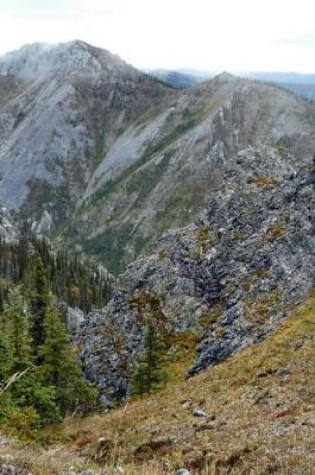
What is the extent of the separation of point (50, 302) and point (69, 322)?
11611 centimetres

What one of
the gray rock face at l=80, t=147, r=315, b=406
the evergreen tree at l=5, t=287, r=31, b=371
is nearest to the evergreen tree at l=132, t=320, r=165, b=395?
the gray rock face at l=80, t=147, r=315, b=406

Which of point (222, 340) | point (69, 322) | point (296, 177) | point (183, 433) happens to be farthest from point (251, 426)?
point (69, 322)

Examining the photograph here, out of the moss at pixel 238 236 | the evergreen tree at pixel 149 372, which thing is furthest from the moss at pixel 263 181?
the evergreen tree at pixel 149 372

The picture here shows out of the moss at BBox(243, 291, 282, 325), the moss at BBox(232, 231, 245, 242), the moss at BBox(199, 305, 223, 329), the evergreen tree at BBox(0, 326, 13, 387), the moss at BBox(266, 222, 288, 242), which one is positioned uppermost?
the moss at BBox(266, 222, 288, 242)

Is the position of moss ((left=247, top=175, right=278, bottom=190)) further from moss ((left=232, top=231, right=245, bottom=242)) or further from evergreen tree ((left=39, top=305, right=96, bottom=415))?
evergreen tree ((left=39, top=305, right=96, bottom=415))

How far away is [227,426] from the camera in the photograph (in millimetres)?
27031

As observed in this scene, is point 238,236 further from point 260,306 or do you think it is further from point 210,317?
point 260,306

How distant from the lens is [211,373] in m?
44.5

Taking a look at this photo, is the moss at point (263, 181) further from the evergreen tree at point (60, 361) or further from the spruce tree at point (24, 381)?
the spruce tree at point (24, 381)

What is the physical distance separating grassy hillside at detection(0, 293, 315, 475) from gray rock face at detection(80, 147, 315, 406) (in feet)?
24.4

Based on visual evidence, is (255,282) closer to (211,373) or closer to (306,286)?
(306,286)

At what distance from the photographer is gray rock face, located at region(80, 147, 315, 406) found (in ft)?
189

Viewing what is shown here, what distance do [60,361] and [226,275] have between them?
73.4 ft

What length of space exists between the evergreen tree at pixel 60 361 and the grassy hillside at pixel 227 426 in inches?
313
